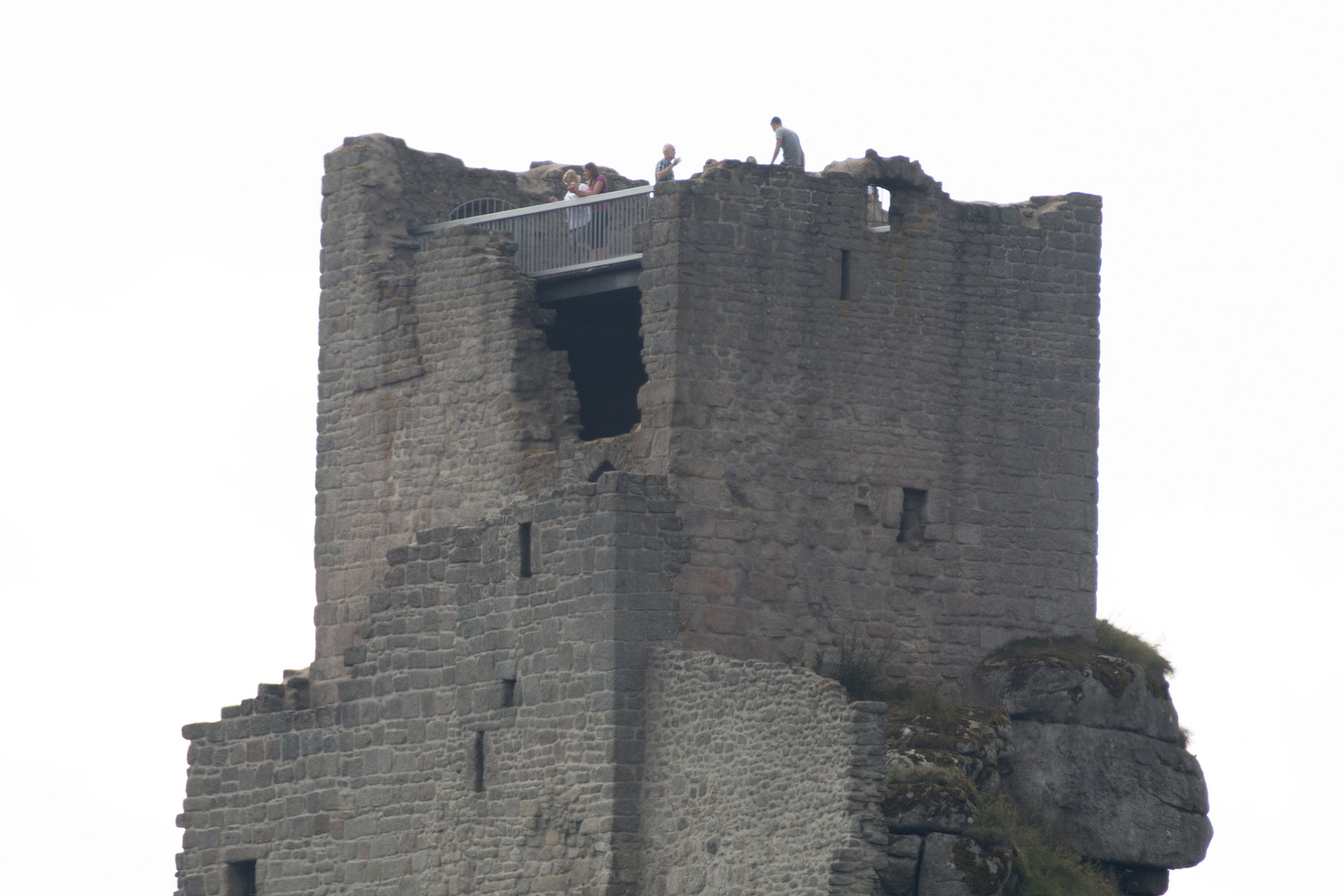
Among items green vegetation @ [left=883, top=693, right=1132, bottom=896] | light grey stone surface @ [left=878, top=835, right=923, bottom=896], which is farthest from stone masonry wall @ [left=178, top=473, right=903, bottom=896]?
green vegetation @ [left=883, top=693, right=1132, bottom=896]

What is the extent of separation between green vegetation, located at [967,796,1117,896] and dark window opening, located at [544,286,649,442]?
6.79 metres

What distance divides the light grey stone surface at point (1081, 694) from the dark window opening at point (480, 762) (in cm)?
492

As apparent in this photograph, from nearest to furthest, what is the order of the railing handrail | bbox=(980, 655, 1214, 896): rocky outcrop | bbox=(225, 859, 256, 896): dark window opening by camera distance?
bbox=(980, 655, 1214, 896): rocky outcrop → the railing handrail → bbox=(225, 859, 256, 896): dark window opening

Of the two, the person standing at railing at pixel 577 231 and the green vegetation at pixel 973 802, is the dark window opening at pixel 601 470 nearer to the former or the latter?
the person standing at railing at pixel 577 231

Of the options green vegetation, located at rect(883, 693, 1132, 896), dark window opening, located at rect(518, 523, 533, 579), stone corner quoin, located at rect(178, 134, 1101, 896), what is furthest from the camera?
dark window opening, located at rect(518, 523, 533, 579)

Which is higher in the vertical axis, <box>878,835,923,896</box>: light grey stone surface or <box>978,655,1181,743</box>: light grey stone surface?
<box>978,655,1181,743</box>: light grey stone surface

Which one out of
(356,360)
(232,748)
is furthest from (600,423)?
(232,748)

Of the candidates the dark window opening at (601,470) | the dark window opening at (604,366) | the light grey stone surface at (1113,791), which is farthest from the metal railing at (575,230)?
the light grey stone surface at (1113,791)

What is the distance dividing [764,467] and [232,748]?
6.86 m

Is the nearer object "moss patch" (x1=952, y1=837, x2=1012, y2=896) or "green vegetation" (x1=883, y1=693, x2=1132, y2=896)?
"moss patch" (x1=952, y1=837, x2=1012, y2=896)

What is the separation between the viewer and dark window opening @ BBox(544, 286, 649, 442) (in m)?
40.0

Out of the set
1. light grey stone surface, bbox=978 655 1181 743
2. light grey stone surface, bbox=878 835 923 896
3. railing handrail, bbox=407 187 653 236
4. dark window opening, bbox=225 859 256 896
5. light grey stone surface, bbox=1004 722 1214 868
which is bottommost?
light grey stone surface, bbox=878 835 923 896

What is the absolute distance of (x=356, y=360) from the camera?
40.3 meters

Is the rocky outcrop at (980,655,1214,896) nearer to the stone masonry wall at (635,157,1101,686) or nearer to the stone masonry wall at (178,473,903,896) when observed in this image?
the stone masonry wall at (635,157,1101,686)
